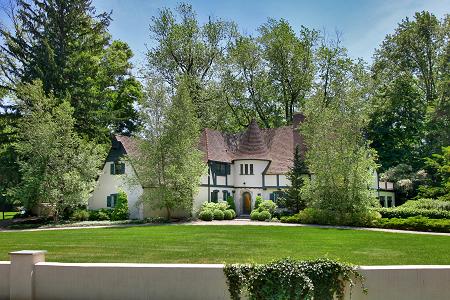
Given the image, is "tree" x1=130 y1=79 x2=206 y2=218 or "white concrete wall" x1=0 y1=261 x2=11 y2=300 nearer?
"white concrete wall" x1=0 y1=261 x2=11 y2=300

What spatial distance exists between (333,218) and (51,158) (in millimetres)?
18941

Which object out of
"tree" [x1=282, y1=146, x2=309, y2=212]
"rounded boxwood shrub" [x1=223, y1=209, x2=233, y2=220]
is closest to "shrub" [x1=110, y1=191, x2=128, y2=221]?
"rounded boxwood shrub" [x1=223, y1=209, x2=233, y2=220]

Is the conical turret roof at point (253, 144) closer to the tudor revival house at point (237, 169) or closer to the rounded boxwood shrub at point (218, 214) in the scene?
the tudor revival house at point (237, 169)

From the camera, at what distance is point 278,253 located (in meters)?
13.9

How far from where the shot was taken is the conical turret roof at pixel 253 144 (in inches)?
1529

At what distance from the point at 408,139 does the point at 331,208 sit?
20.7m

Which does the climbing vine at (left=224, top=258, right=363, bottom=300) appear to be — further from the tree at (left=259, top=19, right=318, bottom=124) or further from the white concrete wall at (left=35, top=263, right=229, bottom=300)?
the tree at (left=259, top=19, right=318, bottom=124)

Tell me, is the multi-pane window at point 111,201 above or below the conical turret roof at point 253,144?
below

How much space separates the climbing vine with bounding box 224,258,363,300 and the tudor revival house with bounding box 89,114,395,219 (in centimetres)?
2704

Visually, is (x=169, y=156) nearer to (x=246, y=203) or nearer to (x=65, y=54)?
(x=246, y=203)

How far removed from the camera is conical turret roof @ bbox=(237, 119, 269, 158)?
127ft

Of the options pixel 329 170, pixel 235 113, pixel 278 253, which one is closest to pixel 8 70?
pixel 235 113

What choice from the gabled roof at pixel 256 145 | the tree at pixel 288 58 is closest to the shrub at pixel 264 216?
the gabled roof at pixel 256 145

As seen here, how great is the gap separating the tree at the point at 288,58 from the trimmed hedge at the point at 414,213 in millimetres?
21164
